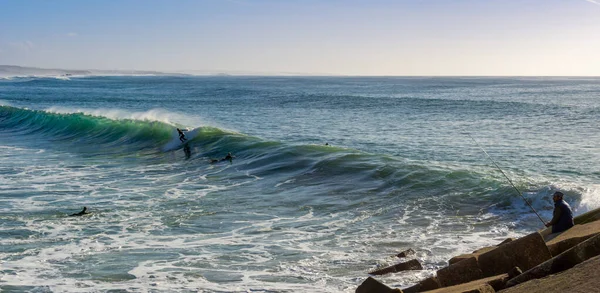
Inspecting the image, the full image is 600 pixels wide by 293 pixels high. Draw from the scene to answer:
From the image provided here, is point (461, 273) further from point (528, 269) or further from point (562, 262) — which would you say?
point (562, 262)

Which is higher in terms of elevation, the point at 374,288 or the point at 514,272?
the point at 514,272

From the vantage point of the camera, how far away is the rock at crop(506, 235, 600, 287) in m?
6.85

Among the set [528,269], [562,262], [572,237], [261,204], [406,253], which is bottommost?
[261,204]

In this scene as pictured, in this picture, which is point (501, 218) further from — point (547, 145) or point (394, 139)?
point (394, 139)

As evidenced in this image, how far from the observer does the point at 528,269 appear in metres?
7.65

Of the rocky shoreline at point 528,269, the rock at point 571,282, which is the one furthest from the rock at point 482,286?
the rock at point 571,282

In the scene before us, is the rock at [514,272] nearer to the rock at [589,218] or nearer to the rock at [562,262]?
the rock at [562,262]

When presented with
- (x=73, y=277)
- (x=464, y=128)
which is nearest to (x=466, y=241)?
(x=73, y=277)

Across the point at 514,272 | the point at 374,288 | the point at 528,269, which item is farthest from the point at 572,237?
the point at 374,288

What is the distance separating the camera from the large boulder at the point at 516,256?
7883 millimetres

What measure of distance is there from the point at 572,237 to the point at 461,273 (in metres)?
1.81

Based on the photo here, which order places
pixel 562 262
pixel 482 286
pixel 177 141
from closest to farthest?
pixel 482 286 → pixel 562 262 → pixel 177 141

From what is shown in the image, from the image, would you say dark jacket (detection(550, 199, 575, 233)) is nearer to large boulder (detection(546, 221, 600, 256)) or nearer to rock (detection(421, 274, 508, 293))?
large boulder (detection(546, 221, 600, 256))

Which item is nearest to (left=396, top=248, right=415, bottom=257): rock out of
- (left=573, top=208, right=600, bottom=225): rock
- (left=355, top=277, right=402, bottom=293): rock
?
(left=573, top=208, right=600, bottom=225): rock
